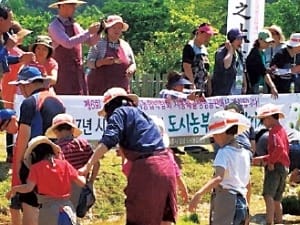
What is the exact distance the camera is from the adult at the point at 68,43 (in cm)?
1035

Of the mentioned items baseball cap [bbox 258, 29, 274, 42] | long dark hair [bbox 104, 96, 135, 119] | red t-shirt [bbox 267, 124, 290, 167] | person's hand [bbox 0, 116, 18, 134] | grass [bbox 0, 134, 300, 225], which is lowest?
grass [bbox 0, 134, 300, 225]

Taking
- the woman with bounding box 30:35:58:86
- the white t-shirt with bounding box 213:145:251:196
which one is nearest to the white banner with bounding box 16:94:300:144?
the woman with bounding box 30:35:58:86

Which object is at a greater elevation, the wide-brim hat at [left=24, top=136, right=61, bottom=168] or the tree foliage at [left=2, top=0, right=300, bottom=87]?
the wide-brim hat at [left=24, top=136, right=61, bottom=168]

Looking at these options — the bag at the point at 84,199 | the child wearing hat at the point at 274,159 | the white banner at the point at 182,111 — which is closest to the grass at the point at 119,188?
the white banner at the point at 182,111

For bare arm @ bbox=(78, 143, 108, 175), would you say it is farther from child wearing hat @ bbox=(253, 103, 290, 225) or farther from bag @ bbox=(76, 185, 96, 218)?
child wearing hat @ bbox=(253, 103, 290, 225)

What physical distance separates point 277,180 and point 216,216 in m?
2.75

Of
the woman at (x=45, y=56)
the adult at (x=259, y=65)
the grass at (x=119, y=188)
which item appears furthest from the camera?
the adult at (x=259, y=65)

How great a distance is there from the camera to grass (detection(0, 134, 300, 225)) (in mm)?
10037

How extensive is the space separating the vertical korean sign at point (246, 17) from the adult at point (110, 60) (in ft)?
14.0

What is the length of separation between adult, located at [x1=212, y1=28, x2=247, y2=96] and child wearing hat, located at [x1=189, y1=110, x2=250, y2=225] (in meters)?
4.81

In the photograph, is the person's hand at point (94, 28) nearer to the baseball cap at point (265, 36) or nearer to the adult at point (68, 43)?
the adult at point (68, 43)

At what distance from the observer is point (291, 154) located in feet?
36.9

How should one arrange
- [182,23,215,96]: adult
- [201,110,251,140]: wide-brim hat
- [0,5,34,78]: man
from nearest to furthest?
[201,110,251,140]: wide-brim hat < [0,5,34,78]: man < [182,23,215,96]: adult

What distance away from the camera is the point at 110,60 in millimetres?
10805
